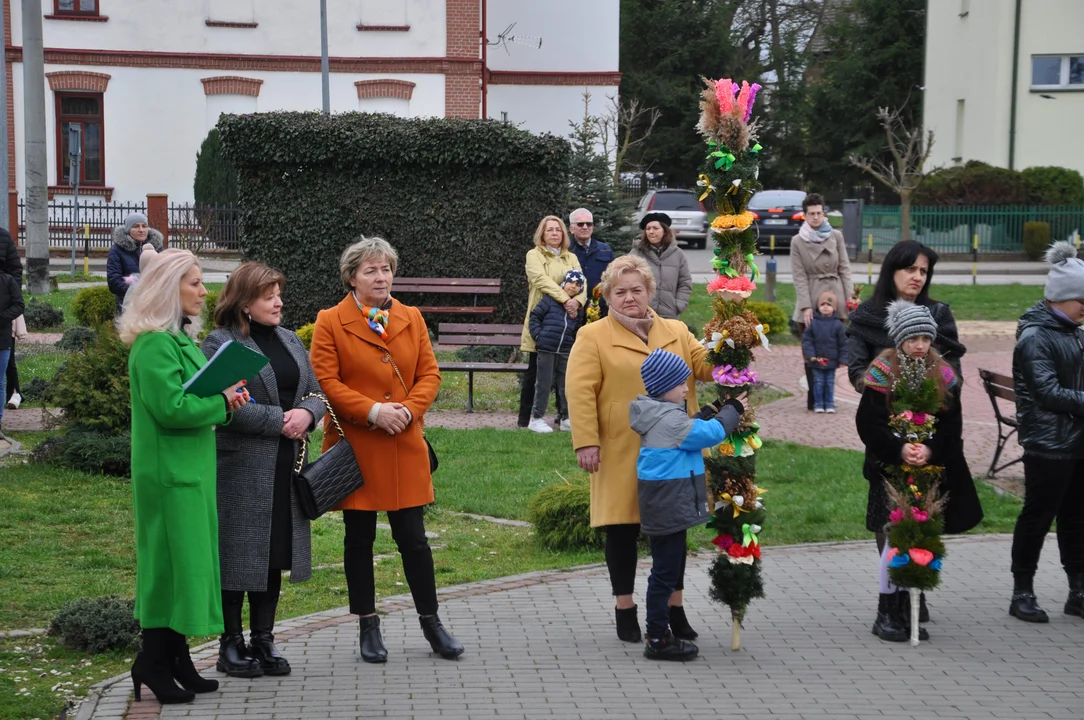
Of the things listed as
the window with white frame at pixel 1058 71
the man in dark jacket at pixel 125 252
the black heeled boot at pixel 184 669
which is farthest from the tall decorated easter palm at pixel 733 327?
the window with white frame at pixel 1058 71

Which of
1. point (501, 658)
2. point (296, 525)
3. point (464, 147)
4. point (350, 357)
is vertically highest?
point (464, 147)

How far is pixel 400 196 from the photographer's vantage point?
19.3 meters

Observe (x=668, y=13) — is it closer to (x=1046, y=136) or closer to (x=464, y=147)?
(x=1046, y=136)

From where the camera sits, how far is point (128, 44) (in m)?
36.2

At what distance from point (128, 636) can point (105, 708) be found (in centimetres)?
92

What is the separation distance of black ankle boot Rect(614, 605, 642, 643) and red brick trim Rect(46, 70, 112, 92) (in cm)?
3321

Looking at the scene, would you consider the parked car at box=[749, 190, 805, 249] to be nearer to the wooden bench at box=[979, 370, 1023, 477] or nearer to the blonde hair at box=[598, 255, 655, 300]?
the wooden bench at box=[979, 370, 1023, 477]

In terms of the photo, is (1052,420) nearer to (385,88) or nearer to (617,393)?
(617,393)

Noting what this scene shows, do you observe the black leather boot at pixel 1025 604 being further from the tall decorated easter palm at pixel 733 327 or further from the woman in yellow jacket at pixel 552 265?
the woman in yellow jacket at pixel 552 265

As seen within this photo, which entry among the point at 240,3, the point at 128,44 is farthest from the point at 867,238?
the point at 128,44

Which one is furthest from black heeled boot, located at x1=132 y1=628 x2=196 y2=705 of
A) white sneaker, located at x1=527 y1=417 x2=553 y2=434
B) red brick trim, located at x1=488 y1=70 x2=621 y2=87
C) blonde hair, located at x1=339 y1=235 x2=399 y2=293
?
red brick trim, located at x1=488 y1=70 x2=621 y2=87

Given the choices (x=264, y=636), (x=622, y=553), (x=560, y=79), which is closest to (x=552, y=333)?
(x=622, y=553)

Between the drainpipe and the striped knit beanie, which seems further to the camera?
the drainpipe

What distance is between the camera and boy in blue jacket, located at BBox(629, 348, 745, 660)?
6023 mm
